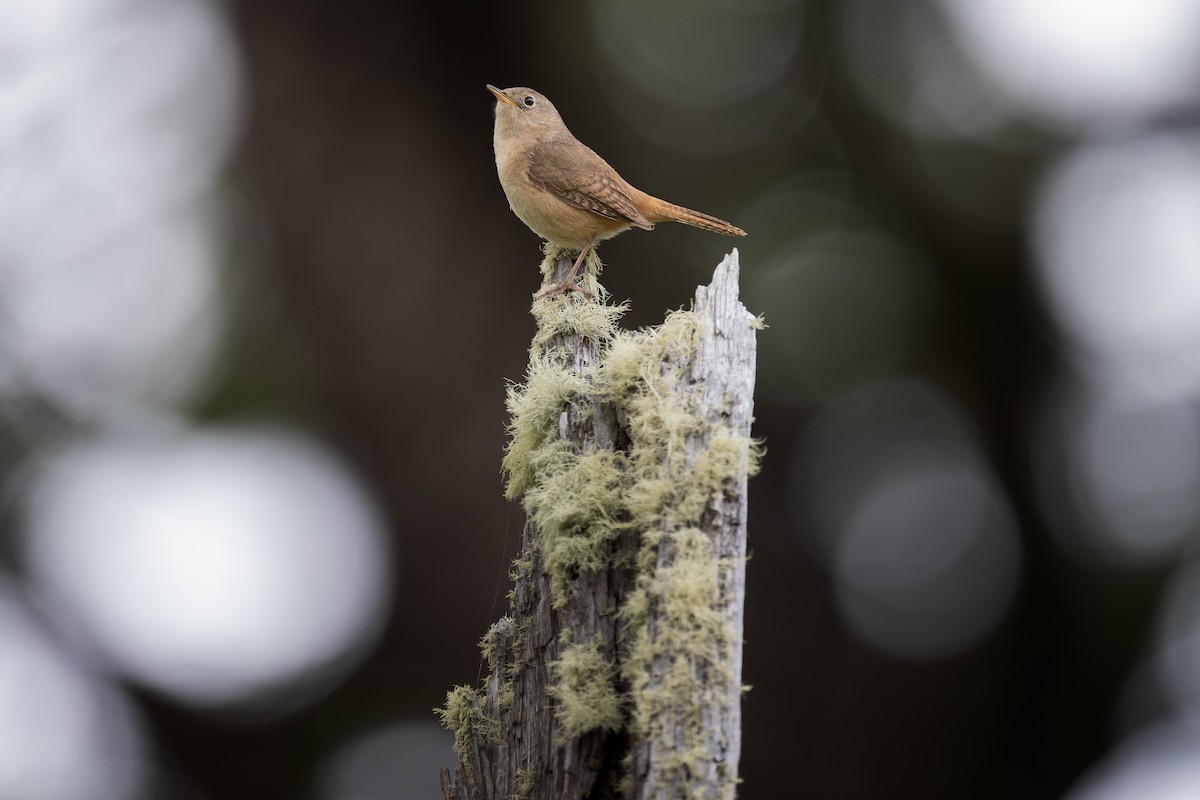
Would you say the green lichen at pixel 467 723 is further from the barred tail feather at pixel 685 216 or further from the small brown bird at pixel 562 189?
the barred tail feather at pixel 685 216

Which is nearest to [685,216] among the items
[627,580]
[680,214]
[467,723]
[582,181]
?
[680,214]

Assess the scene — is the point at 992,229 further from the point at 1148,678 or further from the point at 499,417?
the point at 499,417

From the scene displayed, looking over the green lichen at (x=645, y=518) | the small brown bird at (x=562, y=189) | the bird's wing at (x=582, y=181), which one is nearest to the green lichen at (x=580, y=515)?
the green lichen at (x=645, y=518)

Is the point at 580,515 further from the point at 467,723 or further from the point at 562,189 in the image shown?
the point at 562,189

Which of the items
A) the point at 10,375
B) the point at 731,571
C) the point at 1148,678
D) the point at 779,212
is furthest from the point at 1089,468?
the point at 10,375

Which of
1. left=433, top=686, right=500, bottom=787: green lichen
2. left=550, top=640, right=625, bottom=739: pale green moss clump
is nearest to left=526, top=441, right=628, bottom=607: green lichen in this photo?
left=550, top=640, right=625, bottom=739: pale green moss clump

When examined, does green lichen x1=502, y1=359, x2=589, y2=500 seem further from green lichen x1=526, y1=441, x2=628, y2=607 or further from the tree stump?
green lichen x1=526, y1=441, x2=628, y2=607
